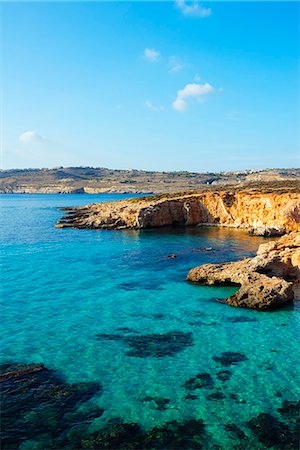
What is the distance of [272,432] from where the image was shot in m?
12.1

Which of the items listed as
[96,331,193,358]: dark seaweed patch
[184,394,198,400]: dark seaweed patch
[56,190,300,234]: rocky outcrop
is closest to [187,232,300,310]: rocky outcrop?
[96,331,193,358]: dark seaweed patch

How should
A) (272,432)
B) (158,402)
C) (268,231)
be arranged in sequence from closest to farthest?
(272,432)
(158,402)
(268,231)

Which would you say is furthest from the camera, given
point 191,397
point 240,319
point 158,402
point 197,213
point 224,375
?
point 197,213

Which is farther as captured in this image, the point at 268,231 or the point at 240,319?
the point at 268,231

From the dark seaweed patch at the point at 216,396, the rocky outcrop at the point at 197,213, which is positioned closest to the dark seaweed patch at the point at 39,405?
the dark seaweed patch at the point at 216,396

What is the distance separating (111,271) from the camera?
34.2 metres

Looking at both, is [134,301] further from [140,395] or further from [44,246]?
[44,246]

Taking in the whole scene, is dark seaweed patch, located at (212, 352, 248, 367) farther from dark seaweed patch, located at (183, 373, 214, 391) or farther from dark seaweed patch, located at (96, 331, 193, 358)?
dark seaweed patch, located at (96, 331, 193, 358)

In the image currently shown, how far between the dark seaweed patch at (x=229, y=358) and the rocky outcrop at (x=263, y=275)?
6862 millimetres

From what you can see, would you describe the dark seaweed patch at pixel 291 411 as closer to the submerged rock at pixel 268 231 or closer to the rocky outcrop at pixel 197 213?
the submerged rock at pixel 268 231

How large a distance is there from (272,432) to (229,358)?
5.17 meters

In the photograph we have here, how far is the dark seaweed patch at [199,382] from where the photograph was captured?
1480cm

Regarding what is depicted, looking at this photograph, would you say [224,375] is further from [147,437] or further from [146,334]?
[146,334]

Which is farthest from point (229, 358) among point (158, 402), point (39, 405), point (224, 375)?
point (39, 405)
